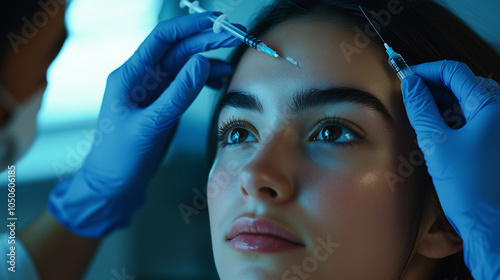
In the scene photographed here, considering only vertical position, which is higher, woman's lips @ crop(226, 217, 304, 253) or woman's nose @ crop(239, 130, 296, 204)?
woman's nose @ crop(239, 130, 296, 204)

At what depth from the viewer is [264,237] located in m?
0.93

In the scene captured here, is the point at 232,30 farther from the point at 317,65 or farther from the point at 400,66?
the point at 400,66

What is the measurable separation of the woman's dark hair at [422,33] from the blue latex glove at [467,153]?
11 cm

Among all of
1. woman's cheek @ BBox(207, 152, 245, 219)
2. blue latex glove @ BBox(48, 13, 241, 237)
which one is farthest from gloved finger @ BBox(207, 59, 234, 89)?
woman's cheek @ BBox(207, 152, 245, 219)

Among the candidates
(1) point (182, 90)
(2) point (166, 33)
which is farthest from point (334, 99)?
(2) point (166, 33)

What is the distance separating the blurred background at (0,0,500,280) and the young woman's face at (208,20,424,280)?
0.26 m

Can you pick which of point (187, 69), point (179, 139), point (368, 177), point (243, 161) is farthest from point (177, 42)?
point (368, 177)

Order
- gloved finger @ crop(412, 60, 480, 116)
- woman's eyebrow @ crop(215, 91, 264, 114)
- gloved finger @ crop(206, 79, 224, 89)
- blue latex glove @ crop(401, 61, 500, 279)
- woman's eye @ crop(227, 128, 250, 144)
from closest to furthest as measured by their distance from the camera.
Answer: blue latex glove @ crop(401, 61, 500, 279) → gloved finger @ crop(412, 60, 480, 116) → woman's eyebrow @ crop(215, 91, 264, 114) → woman's eye @ crop(227, 128, 250, 144) → gloved finger @ crop(206, 79, 224, 89)

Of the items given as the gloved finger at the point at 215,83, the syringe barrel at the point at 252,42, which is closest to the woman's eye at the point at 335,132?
the syringe barrel at the point at 252,42

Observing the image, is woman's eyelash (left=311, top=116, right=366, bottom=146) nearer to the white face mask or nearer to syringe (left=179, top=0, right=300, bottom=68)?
syringe (left=179, top=0, right=300, bottom=68)

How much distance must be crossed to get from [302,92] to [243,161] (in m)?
0.21

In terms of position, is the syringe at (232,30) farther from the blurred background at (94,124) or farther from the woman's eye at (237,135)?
the woman's eye at (237,135)

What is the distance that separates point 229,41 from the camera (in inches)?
47.0

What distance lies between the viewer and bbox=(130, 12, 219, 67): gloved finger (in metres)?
1.21
